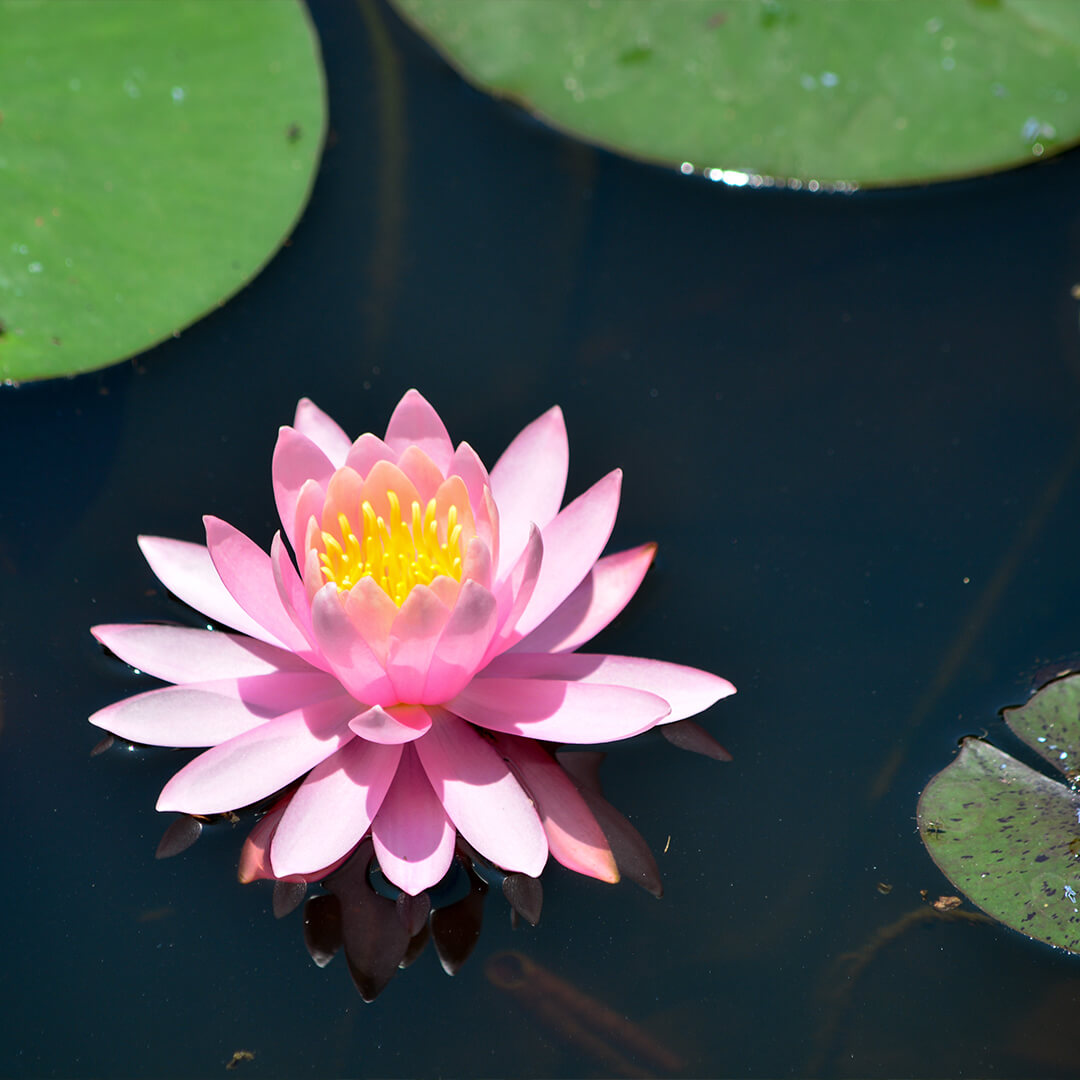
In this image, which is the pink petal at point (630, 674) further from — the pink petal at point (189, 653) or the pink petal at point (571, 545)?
the pink petal at point (189, 653)

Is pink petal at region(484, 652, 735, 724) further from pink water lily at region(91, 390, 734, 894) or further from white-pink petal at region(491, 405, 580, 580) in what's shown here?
white-pink petal at region(491, 405, 580, 580)

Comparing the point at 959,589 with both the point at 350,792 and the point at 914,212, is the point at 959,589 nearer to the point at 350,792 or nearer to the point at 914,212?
the point at 914,212

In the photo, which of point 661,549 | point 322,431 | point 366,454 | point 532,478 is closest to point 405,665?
point 366,454

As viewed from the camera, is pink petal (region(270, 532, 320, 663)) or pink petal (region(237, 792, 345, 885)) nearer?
pink petal (region(270, 532, 320, 663))

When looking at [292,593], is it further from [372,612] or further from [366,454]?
[366,454]

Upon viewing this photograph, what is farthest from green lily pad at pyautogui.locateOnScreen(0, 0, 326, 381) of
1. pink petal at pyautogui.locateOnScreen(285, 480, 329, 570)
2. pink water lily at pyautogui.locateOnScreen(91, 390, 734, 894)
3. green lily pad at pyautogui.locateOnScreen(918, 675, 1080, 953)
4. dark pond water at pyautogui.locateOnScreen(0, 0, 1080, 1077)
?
green lily pad at pyautogui.locateOnScreen(918, 675, 1080, 953)

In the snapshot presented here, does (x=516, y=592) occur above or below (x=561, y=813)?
above

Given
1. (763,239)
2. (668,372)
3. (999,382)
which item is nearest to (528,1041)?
(668,372)
